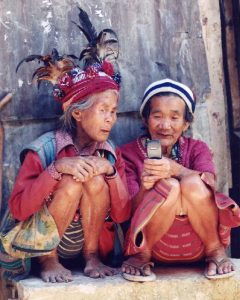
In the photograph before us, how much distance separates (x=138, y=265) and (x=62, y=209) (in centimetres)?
52

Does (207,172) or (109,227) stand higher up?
(207,172)

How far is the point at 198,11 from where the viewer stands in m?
5.30

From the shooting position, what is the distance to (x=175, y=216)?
431cm

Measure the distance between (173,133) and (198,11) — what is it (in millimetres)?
1033

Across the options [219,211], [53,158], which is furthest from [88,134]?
[219,211]

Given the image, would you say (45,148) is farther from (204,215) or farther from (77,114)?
(204,215)

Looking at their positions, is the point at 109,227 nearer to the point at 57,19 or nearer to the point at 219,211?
the point at 219,211

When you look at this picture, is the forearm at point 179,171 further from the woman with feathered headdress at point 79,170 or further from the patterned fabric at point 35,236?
the patterned fabric at point 35,236

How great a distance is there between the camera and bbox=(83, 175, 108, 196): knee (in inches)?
168

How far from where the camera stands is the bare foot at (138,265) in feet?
14.1

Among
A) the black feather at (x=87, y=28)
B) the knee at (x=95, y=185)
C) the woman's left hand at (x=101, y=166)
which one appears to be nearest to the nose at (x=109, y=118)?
the woman's left hand at (x=101, y=166)

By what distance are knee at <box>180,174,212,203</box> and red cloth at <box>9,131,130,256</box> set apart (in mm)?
347

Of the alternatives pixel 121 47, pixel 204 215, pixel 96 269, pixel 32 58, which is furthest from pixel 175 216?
pixel 121 47

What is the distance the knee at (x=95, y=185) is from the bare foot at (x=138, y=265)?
420mm
